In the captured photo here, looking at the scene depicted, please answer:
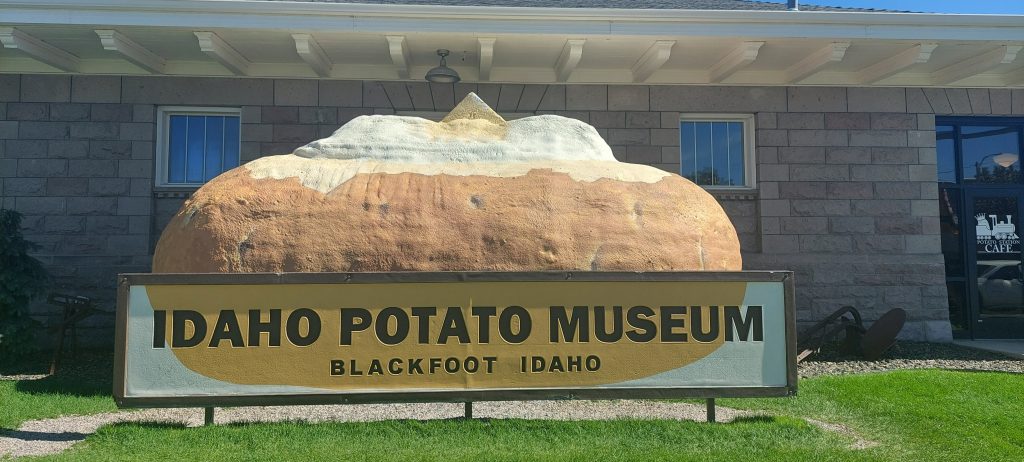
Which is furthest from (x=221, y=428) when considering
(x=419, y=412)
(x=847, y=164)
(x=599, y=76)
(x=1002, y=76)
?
(x=1002, y=76)

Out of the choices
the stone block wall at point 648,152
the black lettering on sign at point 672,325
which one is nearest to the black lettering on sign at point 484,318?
the black lettering on sign at point 672,325

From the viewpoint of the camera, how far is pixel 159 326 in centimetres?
392

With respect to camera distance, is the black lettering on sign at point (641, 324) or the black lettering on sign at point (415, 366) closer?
the black lettering on sign at point (415, 366)

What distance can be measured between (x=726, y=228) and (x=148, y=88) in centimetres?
715

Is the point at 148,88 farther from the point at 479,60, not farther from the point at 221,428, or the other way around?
the point at 221,428

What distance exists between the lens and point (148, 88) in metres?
8.52

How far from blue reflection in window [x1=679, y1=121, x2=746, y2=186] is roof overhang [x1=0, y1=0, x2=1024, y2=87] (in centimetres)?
60

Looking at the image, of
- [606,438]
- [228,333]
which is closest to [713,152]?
[606,438]

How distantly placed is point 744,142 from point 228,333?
283 inches

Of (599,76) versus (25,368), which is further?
(599,76)

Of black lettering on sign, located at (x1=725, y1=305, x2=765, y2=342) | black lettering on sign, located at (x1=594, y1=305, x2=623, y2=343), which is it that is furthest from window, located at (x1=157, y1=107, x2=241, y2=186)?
black lettering on sign, located at (x1=725, y1=305, x2=765, y2=342)

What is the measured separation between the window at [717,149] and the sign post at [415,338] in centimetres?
529

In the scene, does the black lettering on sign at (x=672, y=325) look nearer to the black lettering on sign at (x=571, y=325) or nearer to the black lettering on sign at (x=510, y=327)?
the black lettering on sign at (x=571, y=325)

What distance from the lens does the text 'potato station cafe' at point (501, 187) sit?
395cm
